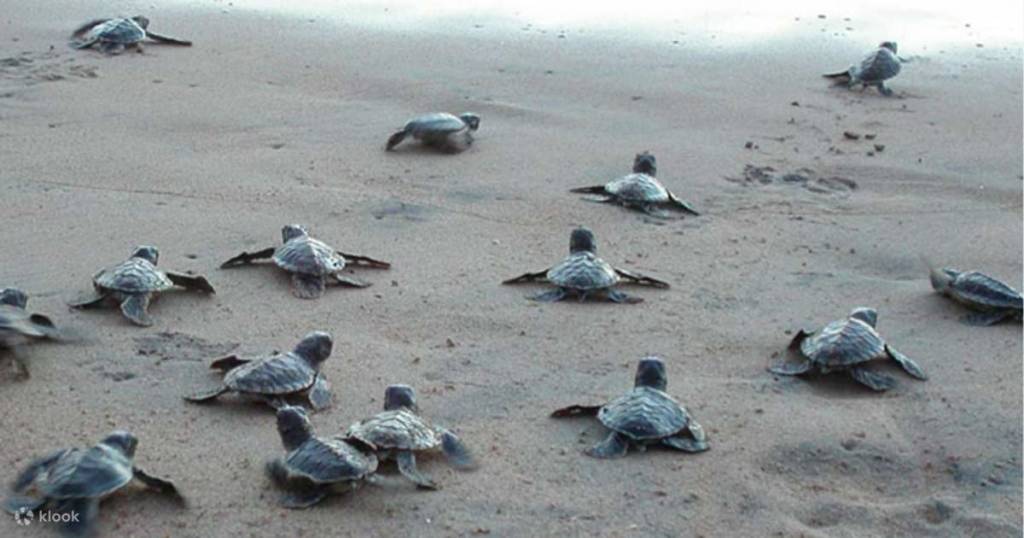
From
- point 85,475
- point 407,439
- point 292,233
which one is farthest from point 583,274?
point 85,475

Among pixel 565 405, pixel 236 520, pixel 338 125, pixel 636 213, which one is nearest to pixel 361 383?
pixel 565 405

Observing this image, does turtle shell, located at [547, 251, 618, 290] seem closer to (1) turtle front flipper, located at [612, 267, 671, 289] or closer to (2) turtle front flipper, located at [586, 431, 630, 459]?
(1) turtle front flipper, located at [612, 267, 671, 289]

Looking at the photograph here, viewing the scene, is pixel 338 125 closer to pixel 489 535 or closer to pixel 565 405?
pixel 565 405

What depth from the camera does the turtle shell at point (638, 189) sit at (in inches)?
231

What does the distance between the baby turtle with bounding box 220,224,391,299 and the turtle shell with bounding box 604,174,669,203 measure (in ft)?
4.68

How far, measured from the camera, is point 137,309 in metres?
4.32

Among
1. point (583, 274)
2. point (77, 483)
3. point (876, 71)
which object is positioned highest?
point (876, 71)

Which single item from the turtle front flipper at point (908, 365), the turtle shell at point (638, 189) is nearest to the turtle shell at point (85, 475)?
the turtle front flipper at point (908, 365)

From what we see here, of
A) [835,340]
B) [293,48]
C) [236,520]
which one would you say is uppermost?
[293,48]

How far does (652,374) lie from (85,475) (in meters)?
1.62

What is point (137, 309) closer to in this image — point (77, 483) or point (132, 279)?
point (132, 279)

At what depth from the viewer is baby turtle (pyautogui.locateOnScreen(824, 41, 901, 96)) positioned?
791 cm

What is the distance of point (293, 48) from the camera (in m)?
8.22

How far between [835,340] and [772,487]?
0.87 meters
